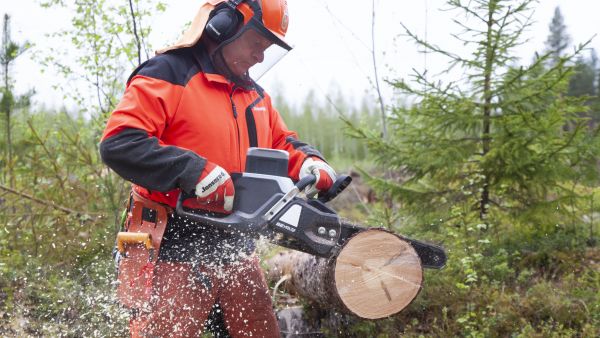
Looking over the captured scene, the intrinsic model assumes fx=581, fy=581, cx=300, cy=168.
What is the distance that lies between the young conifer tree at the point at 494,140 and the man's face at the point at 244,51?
236 cm

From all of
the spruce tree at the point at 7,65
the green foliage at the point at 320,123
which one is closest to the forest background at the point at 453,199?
the spruce tree at the point at 7,65

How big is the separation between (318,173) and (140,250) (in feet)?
3.35

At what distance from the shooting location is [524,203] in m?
5.28

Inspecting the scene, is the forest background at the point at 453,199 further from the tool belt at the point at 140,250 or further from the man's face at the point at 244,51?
the man's face at the point at 244,51

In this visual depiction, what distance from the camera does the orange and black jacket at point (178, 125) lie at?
270 centimetres

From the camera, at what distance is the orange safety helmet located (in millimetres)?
2951

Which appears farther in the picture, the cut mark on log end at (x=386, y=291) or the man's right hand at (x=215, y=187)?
the cut mark on log end at (x=386, y=291)

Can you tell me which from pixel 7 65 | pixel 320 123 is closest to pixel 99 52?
pixel 7 65

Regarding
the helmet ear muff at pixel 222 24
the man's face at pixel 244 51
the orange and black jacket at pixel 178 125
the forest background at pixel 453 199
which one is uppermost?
the helmet ear muff at pixel 222 24

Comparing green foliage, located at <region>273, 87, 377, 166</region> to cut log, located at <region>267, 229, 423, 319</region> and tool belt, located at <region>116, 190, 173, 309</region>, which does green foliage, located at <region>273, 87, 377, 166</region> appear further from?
tool belt, located at <region>116, 190, 173, 309</region>

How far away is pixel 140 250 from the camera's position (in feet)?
9.70

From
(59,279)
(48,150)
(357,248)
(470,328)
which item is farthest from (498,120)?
(48,150)

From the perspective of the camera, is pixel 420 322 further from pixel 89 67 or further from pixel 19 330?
pixel 89 67

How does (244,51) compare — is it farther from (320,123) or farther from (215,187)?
(320,123)
